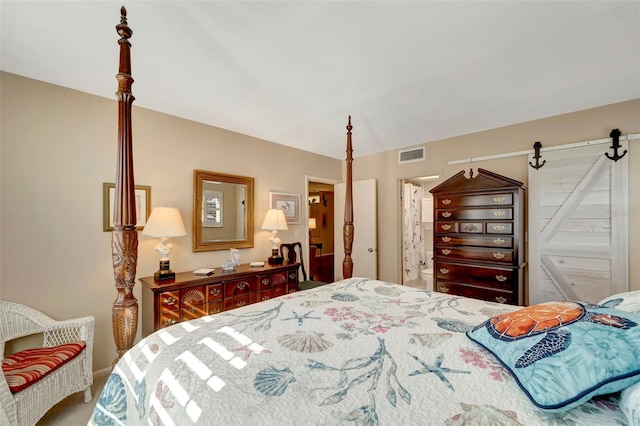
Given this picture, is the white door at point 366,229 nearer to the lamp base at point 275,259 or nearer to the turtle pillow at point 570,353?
the lamp base at point 275,259

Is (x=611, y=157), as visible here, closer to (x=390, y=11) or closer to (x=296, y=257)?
(x=390, y=11)

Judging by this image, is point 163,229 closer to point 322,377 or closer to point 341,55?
point 341,55

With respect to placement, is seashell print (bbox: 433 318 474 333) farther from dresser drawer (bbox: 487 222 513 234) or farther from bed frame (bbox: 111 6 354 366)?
dresser drawer (bbox: 487 222 513 234)

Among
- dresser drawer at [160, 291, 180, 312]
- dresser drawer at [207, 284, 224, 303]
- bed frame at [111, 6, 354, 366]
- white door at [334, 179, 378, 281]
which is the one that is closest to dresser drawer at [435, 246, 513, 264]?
white door at [334, 179, 378, 281]

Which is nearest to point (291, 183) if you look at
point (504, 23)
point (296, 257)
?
point (296, 257)

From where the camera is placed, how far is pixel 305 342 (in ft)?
3.63

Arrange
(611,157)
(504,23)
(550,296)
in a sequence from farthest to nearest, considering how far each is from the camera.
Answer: (550,296) → (611,157) → (504,23)

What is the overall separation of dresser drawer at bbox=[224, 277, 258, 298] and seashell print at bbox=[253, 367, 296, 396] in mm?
2109

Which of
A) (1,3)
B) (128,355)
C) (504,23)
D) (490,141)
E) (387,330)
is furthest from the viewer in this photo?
(490,141)

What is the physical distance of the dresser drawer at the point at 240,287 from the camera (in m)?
2.84

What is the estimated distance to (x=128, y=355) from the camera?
43.2 inches

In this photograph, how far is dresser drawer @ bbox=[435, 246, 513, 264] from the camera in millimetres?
2814

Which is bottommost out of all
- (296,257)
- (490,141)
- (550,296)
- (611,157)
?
(550,296)

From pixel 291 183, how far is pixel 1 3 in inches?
122
